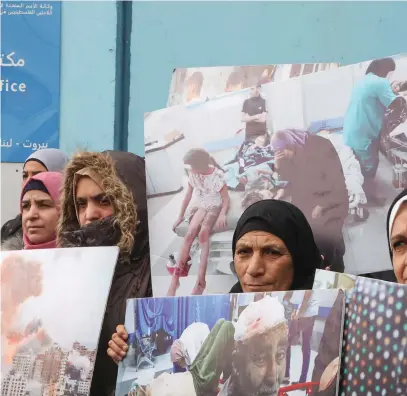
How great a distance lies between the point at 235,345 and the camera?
218cm

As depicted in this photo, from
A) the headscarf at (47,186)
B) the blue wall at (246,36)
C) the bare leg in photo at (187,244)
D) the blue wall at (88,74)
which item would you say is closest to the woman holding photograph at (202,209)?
the bare leg in photo at (187,244)

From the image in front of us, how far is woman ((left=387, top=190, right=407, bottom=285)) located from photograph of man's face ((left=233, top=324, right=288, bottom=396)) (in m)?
0.34

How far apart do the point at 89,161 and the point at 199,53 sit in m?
1.59

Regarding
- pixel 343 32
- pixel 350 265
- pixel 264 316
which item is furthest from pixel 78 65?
pixel 264 316

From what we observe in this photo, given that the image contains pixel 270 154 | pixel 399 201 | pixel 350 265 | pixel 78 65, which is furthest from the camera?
pixel 78 65

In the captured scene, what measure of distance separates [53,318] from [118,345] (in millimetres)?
319

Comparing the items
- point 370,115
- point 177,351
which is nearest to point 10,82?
point 370,115

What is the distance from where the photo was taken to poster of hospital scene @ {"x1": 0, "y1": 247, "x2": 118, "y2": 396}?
250 centimetres

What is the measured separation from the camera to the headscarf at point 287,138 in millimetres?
2807

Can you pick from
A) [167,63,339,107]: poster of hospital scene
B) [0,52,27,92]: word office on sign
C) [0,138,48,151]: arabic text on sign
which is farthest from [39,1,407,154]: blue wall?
[167,63,339,107]: poster of hospital scene

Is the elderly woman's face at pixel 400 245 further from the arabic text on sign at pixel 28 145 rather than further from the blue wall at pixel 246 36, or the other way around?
the arabic text on sign at pixel 28 145

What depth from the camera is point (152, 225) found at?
3021 millimetres

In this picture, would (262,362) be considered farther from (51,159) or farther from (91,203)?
(51,159)

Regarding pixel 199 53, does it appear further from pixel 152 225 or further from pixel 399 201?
pixel 399 201
